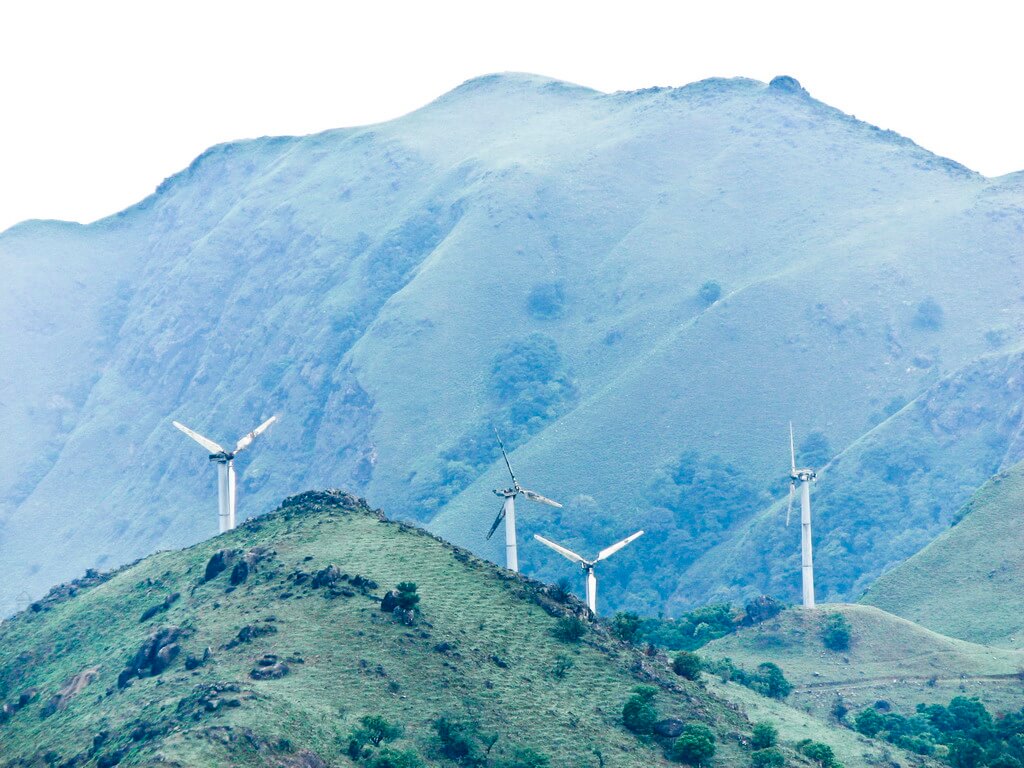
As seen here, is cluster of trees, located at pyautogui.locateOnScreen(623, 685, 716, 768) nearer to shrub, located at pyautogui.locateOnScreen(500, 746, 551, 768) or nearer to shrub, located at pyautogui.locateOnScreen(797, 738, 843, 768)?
shrub, located at pyautogui.locateOnScreen(500, 746, 551, 768)

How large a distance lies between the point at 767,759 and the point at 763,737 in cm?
605

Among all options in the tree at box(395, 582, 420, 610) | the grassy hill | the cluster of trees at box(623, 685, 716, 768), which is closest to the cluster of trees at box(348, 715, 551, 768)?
the grassy hill

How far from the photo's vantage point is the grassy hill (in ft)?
437

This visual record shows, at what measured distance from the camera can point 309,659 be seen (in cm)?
14500

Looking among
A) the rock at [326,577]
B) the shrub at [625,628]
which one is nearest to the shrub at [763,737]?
the shrub at [625,628]

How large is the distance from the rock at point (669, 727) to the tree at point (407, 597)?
950 inches

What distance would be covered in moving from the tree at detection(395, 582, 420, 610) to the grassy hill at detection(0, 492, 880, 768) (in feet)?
4.71

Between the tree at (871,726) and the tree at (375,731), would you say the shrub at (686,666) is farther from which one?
the tree at (375,731)

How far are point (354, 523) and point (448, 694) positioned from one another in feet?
125

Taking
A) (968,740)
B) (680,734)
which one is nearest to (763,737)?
(680,734)

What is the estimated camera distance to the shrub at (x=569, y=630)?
15662 cm

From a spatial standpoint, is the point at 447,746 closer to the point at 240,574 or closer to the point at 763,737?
the point at 763,737

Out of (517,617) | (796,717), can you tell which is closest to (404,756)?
(517,617)

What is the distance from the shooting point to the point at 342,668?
5679 inches
